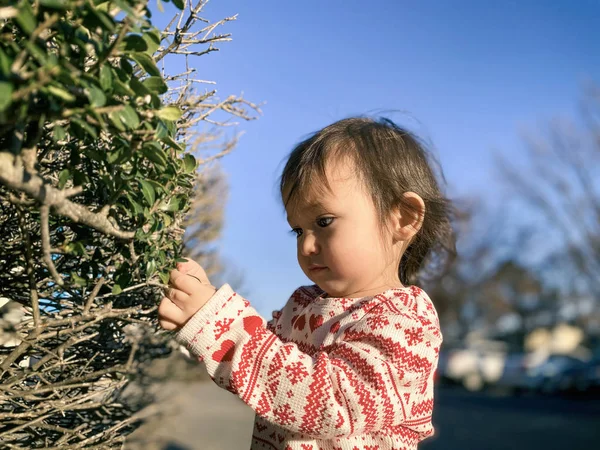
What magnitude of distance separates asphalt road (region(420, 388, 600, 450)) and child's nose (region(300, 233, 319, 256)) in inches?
338

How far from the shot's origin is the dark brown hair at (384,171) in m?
1.92

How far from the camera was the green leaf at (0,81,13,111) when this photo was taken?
2.59 ft

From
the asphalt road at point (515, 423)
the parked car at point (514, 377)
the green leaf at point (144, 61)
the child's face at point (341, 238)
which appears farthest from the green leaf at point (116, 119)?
the parked car at point (514, 377)

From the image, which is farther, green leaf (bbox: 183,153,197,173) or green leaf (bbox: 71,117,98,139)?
green leaf (bbox: 183,153,197,173)

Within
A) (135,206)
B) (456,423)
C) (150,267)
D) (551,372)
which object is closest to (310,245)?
(150,267)

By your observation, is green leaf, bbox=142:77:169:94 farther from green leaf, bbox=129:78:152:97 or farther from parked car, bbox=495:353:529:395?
parked car, bbox=495:353:529:395

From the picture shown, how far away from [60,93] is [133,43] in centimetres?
19

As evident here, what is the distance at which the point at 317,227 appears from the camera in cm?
185

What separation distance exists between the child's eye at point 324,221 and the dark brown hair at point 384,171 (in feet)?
0.31

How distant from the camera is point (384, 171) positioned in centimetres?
197

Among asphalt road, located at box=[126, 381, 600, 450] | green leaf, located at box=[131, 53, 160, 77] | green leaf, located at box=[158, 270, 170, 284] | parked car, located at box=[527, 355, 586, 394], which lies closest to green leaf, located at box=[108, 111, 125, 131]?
green leaf, located at box=[131, 53, 160, 77]

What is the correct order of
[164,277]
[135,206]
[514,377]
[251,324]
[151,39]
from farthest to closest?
[514,377] < [251,324] < [164,277] < [135,206] < [151,39]

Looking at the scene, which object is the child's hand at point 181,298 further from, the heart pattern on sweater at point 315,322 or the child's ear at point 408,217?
the child's ear at point 408,217

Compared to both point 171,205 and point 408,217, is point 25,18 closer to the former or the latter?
point 171,205
